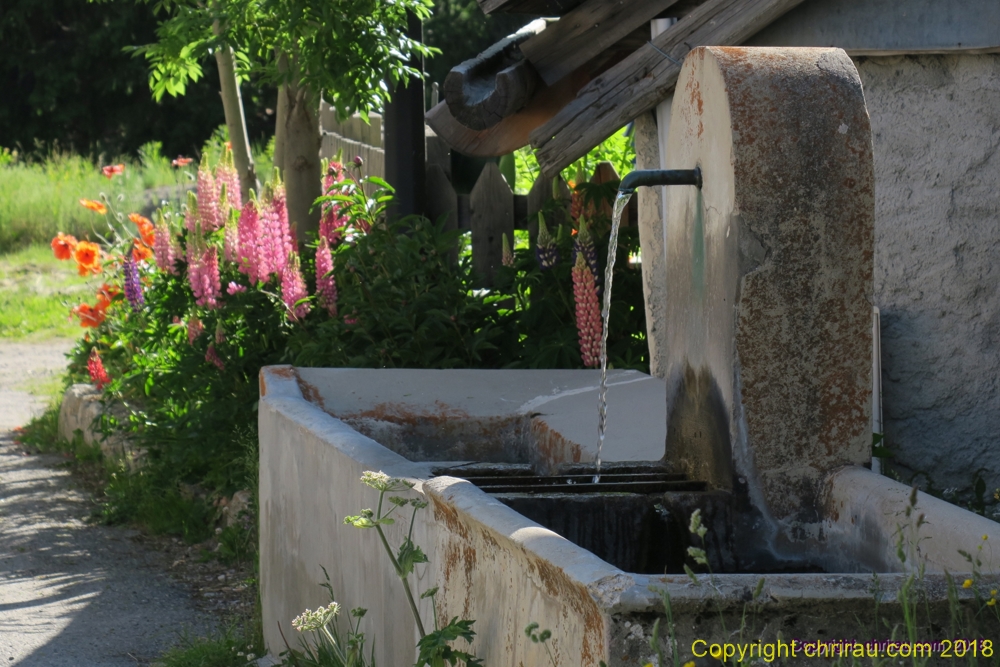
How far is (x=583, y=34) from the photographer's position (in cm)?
464

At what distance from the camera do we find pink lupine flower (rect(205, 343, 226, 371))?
581 centimetres

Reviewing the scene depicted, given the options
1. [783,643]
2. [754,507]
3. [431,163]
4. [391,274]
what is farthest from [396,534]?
[431,163]

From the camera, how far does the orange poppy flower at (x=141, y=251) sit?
295 inches

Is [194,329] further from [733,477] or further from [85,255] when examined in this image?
[733,477]

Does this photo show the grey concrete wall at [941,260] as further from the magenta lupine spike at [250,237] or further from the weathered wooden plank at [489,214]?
the magenta lupine spike at [250,237]

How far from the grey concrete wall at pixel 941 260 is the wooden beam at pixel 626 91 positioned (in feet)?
2.02

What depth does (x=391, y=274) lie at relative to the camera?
5508 millimetres

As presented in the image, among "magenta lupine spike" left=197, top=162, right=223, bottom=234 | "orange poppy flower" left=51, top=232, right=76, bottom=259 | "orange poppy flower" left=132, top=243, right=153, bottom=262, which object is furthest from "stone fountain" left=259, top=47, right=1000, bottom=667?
"orange poppy flower" left=51, top=232, right=76, bottom=259

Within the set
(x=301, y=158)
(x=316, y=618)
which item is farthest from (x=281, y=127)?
(x=316, y=618)

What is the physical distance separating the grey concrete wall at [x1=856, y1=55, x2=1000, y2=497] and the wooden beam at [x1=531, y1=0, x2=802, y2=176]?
0.62m

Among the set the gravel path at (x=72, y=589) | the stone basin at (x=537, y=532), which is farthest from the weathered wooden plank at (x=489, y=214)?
the gravel path at (x=72, y=589)

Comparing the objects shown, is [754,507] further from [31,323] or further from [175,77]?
[31,323]

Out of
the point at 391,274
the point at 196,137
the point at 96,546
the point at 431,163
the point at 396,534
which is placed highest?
the point at 196,137

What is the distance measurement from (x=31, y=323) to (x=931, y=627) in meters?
10.9
